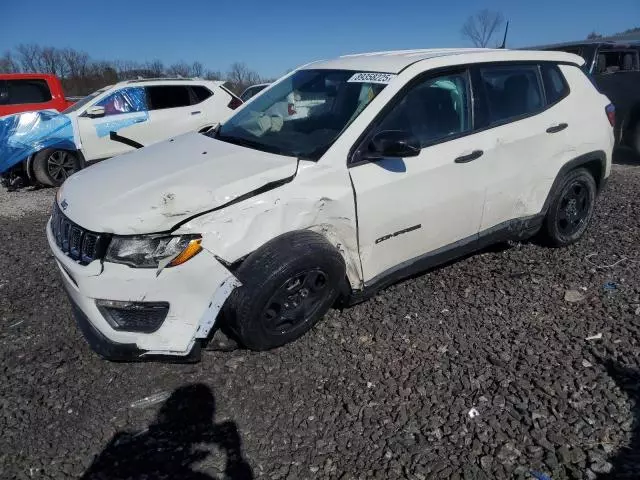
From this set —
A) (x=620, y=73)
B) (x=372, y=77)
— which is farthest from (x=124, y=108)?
(x=620, y=73)

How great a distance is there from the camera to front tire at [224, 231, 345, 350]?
2.51 m

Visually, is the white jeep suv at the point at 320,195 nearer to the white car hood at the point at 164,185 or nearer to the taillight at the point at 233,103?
the white car hood at the point at 164,185

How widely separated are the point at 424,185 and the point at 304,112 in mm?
1028

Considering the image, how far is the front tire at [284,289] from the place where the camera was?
2.51 meters

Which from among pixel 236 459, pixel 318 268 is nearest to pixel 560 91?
pixel 318 268

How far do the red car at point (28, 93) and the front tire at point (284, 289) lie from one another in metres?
8.92

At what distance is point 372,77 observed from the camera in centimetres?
316

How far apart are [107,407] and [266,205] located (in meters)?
1.41

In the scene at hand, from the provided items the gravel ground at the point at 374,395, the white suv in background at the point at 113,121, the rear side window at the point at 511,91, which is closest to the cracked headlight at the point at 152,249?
the gravel ground at the point at 374,395

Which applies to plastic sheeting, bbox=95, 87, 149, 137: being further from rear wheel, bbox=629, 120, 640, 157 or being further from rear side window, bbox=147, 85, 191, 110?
rear wheel, bbox=629, 120, 640, 157

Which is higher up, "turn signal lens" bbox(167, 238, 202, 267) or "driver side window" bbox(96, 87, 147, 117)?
"turn signal lens" bbox(167, 238, 202, 267)

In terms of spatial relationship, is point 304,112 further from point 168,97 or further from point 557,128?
point 168,97

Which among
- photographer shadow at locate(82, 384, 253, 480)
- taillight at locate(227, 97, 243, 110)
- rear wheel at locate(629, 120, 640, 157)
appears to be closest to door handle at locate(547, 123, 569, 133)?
photographer shadow at locate(82, 384, 253, 480)

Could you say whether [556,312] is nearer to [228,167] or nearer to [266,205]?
[266,205]
